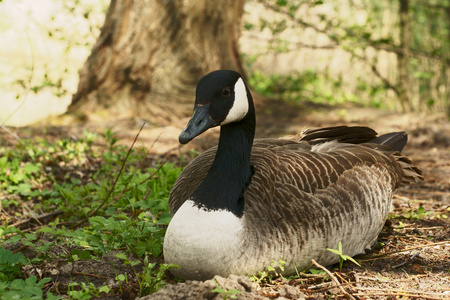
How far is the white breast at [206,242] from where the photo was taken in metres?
3.05

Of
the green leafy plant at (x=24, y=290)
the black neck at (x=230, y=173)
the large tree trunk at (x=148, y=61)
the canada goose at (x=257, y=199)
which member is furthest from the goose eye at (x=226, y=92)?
the large tree trunk at (x=148, y=61)

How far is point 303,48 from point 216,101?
11.1 metres

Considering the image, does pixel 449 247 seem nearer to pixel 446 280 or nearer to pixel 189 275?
pixel 446 280

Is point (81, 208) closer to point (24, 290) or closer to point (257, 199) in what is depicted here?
point (24, 290)

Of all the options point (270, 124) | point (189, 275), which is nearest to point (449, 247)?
point (189, 275)

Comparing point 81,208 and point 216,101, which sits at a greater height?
point 216,101

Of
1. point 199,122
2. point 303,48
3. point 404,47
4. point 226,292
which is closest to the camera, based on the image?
point 226,292

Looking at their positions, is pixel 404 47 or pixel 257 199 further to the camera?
pixel 404 47

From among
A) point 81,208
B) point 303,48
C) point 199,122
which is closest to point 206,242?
point 199,122

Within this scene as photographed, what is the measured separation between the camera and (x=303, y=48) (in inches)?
543

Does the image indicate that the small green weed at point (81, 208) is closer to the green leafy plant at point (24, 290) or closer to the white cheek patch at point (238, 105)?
the green leafy plant at point (24, 290)

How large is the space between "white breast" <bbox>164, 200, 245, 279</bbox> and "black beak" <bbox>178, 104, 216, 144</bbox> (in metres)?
0.51

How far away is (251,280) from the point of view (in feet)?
10.5

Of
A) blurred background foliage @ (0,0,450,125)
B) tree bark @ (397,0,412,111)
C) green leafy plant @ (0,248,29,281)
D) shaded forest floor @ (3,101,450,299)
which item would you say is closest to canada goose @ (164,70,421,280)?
shaded forest floor @ (3,101,450,299)
